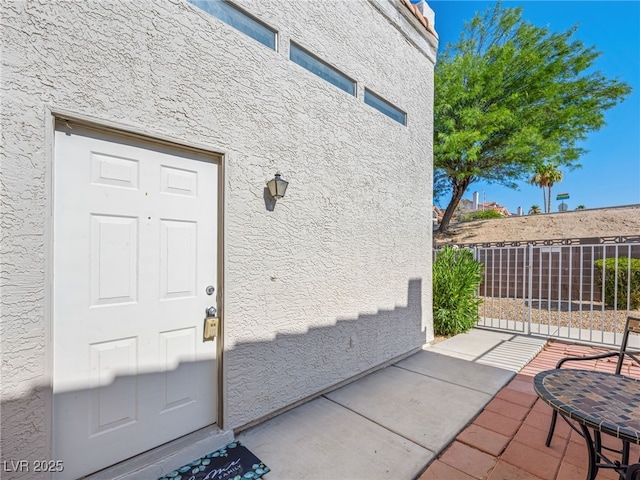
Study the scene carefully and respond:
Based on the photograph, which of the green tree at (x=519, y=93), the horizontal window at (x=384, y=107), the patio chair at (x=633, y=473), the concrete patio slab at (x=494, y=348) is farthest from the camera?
the green tree at (x=519, y=93)

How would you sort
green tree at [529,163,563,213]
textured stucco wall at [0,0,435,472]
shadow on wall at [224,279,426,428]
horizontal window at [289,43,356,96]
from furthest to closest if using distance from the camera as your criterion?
green tree at [529,163,563,213] → horizontal window at [289,43,356,96] → shadow on wall at [224,279,426,428] → textured stucco wall at [0,0,435,472]

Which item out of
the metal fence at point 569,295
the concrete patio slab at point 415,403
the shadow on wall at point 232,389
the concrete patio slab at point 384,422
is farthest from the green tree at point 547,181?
the shadow on wall at point 232,389

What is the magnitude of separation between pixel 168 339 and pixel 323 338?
1989 mm

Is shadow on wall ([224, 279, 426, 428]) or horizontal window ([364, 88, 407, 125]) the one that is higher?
horizontal window ([364, 88, 407, 125])

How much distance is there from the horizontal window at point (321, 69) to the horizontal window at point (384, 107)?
42 centimetres

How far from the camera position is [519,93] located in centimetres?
1294

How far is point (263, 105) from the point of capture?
132 inches

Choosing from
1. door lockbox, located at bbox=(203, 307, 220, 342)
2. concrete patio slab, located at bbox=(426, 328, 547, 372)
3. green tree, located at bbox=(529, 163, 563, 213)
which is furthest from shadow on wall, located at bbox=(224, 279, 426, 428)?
green tree, located at bbox=(529, 163, 563, 213)

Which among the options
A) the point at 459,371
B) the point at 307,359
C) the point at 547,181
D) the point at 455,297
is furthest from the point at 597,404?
the point at 547,181

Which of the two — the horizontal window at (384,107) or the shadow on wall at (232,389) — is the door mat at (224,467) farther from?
the horizontal window at (384,107)

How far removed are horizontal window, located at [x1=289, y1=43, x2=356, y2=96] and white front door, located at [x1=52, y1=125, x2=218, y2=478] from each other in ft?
6.30

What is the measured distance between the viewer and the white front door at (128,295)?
Answer: 7.42 feet

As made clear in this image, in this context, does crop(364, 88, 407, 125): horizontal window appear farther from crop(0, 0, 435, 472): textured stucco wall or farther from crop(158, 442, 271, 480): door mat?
crop(158, 442, 271, 480): door mat

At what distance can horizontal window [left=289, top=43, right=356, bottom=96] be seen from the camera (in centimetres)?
375
